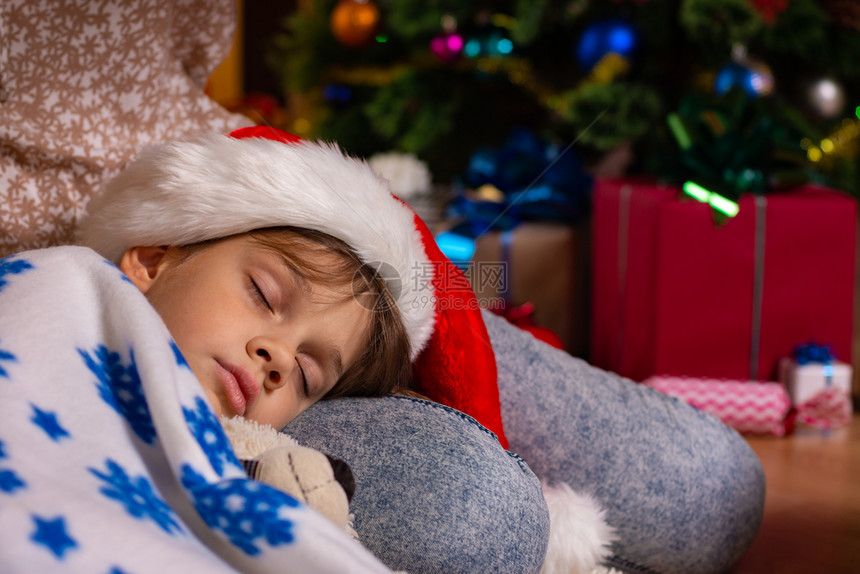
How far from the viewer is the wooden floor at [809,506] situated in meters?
0.91

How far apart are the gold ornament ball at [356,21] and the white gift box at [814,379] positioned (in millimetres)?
1224

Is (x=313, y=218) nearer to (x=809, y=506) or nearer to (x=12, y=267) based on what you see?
(x=12, y=267)

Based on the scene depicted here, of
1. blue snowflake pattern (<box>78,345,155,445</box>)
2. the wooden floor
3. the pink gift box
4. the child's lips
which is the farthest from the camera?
the pink gift box

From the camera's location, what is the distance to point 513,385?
851 millimetres

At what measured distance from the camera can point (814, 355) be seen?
1.36 metres

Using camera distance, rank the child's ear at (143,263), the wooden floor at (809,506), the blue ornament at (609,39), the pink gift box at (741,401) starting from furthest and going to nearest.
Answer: the blue ornament at (609,39) < the pink gift box at (741,401) < the wooden floor at (809,506) < the child's ear at (143,263)

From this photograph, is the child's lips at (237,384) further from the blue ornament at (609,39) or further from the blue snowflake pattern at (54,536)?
the blue ornament at (609,39)

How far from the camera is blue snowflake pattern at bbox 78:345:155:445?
1.71ft

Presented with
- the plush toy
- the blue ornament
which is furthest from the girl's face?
the blue ornament

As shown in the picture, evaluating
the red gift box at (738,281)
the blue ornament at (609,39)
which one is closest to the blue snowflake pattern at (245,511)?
the red gift box at (738,281)

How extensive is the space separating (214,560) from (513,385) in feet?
1.50

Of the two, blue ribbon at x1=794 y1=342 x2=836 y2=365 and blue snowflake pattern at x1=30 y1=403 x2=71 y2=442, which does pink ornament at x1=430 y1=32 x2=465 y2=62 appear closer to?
blue ribbon at x1=794 y1=342 x2=836 y2=365

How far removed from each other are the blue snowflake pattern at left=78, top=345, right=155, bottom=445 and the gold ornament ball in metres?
1.50

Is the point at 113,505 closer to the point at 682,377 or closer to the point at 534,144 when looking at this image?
the point at 682,377
